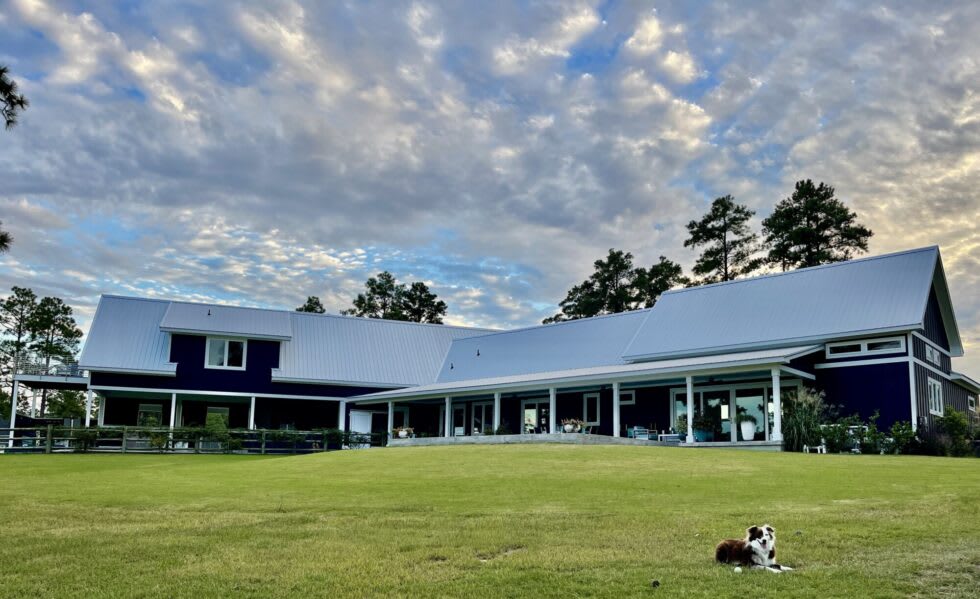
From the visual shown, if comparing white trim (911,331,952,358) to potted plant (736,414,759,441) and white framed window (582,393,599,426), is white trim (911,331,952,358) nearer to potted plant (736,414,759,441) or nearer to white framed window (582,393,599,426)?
potted plant (736,414,759,441)

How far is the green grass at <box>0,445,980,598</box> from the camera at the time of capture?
19.6 feet

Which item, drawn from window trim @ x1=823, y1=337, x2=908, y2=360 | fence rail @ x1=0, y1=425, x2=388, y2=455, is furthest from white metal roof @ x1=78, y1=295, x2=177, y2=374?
window trim @ x1=823, y1=337, x2=908, y2=360

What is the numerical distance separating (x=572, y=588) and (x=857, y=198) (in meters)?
43.8

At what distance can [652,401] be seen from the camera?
29672 mm

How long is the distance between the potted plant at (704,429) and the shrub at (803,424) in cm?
275

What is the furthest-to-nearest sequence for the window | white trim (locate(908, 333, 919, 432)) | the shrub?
the window < white trim (locate(908, 333, 919, 432)) < the shrub

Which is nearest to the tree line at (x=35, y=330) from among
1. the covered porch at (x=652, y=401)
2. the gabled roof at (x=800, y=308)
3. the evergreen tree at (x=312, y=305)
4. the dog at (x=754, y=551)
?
the evergreen tree at (x=312, y=305)

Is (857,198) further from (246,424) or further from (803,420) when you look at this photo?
(246,424)

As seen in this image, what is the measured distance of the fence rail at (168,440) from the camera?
1164 inches

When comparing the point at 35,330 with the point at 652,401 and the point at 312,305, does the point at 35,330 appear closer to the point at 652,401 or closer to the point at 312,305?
the point at 312,305

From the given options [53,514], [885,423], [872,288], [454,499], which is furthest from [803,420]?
[53,514]

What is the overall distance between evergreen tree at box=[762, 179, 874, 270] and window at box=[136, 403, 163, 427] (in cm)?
3404

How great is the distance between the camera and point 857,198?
44.4m

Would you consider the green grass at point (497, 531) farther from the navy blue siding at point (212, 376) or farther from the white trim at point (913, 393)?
the navy blue siding at point (212, 376)
